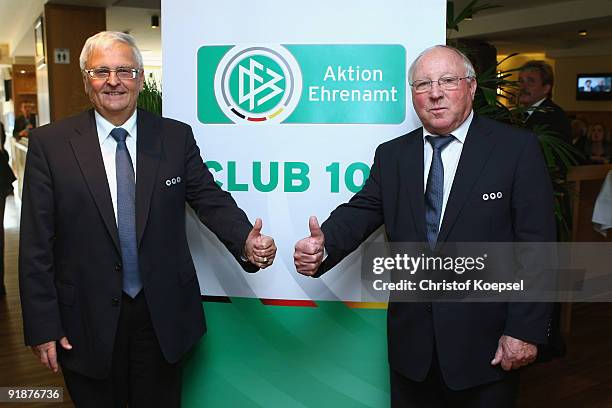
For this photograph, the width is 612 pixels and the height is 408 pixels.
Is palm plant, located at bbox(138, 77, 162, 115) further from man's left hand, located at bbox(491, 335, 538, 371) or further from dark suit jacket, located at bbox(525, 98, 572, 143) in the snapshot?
dark suit jacket, located at bbox(525, 98, 572, 143)

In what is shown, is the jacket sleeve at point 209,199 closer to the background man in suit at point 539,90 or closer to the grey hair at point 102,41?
the grey hair at point 102,41

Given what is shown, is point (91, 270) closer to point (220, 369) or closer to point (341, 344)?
point (220, 369)

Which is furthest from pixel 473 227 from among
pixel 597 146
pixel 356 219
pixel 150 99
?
pixel 597 146

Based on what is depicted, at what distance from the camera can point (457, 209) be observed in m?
1.77

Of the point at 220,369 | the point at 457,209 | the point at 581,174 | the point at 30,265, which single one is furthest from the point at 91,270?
the point at 581,174

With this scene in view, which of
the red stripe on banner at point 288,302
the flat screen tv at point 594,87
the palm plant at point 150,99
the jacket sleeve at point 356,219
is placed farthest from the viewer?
the flat screen tv at point 594,87

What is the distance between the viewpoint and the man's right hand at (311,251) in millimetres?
1855

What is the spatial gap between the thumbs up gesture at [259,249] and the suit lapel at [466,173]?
→ 0.50 m

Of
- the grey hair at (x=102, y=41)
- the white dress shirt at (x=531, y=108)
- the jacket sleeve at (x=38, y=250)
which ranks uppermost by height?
the grey hair at (x=102, y=41)

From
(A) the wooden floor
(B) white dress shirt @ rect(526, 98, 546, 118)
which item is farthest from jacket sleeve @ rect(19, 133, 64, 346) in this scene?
(B) white dress shirt @ rect(526, 98, 546, 118)

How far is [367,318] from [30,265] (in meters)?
1.14

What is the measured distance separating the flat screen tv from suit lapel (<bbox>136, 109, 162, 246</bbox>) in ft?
45.4

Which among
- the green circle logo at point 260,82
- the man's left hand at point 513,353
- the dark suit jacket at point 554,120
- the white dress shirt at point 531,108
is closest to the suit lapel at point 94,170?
the green circle logo at point 260,82

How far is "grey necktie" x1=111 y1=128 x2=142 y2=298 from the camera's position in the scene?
73.8 inches
